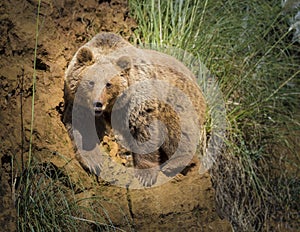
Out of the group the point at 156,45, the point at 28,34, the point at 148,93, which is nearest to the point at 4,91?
the point at 28,34

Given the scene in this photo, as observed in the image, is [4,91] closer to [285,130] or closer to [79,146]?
[79,146]

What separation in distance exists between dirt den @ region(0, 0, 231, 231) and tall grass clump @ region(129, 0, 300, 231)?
3.28 feet

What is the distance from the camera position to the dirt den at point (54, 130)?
3207mm

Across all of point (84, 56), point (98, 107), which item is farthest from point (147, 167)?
point (84, 56)

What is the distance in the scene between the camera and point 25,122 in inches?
129

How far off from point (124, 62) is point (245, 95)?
1.87 meters

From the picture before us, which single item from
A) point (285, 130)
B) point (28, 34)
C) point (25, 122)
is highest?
point (28, 34)

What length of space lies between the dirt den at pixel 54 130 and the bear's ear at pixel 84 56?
24 centimetres

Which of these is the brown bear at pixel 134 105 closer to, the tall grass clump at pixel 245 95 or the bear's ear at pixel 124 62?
the bear's ear at pixel 124 62

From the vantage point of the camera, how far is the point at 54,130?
350 cm

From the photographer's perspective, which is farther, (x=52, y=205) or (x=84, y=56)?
(x=84, y=56)

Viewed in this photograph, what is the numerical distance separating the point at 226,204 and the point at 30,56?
2482mm

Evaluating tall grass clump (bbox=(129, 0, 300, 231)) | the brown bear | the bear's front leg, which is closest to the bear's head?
the brown bear

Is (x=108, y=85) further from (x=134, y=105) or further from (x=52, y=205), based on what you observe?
(x=52, y=205)
